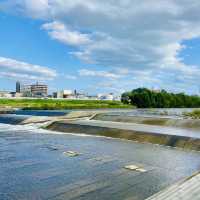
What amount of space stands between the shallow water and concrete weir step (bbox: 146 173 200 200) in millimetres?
927

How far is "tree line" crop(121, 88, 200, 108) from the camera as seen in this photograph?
107125 millimetres

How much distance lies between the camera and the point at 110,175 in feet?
41.3

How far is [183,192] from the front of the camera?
30.5 feet

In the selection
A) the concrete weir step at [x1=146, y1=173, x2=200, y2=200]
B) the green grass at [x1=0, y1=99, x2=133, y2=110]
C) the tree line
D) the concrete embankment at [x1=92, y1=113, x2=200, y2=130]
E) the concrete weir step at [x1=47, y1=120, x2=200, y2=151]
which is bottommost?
the concrete weir step at [x1=146, y1=173, x2=200, y2=200]

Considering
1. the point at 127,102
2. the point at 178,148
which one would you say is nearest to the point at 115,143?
the point at 178,148

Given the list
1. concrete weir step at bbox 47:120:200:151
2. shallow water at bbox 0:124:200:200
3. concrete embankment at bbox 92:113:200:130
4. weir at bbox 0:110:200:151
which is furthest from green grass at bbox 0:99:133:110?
shallow water at bbox 0:124:200:200

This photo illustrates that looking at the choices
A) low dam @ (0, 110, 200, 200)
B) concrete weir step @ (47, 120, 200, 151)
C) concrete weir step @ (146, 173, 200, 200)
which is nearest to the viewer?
concrete weir step @ (146, 173, 200, 200)

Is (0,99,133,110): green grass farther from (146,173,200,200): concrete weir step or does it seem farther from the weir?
(146,173,200,200): concrete weir step

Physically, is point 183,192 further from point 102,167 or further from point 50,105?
point 50,105

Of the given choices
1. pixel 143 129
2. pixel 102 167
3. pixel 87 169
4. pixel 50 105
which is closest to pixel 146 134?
pixel 143 129

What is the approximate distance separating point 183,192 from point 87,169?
17.6 feet

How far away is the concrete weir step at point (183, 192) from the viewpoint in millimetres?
8750

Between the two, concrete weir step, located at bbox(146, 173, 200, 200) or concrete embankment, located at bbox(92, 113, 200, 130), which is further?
concrete embankment, located at bbox(92, 113, 200, 130)

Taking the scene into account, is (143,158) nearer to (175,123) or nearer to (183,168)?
(183,168)
